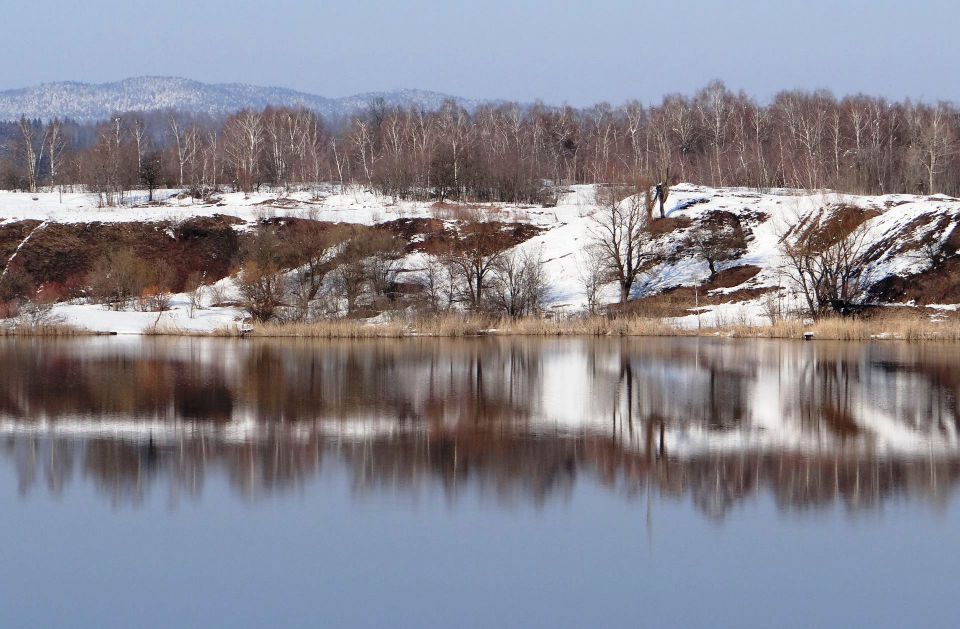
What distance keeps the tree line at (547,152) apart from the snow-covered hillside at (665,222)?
4.37 metres

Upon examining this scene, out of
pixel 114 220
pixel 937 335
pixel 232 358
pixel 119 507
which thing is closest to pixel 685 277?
pixel 937 335

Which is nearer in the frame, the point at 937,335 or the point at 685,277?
the point at 937,335

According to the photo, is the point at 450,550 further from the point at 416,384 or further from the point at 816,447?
the point at 416,384

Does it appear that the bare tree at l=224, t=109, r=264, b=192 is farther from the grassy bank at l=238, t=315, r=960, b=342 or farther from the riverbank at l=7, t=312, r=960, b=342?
the grassy bank at l=238, t=315, r=960, b=342

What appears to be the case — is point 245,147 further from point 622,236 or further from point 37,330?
point 622,236


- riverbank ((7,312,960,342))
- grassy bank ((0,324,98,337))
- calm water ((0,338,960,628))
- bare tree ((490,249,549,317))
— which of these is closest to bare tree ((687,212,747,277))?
riverbank ((7,312,960,342))

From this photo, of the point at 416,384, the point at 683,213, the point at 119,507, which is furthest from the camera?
the point at 683,213

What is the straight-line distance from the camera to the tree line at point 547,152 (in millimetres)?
82438

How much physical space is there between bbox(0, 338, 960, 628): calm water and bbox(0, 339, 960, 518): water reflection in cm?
9

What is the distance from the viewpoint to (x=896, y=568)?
463 inches

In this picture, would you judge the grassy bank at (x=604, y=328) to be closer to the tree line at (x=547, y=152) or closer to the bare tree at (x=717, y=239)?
the bare tree at (x=717, y=239)

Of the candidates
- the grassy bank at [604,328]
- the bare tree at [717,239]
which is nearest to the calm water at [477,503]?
the grassy bank at [604,328]

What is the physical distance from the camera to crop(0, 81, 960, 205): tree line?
82.4 metres

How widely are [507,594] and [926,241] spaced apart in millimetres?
48872
